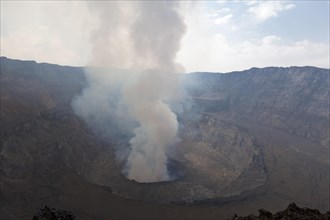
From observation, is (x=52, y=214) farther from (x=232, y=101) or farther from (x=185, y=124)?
(x=232, y=101)

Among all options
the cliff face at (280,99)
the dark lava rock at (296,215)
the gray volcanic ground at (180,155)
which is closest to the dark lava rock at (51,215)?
the dark lava rock at (296,215)

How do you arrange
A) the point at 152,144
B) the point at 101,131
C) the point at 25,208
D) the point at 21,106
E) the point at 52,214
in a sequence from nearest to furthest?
the point at 52,214, the point at 25,208, the point at 152,144, the point at 21,106, the point at 101,131

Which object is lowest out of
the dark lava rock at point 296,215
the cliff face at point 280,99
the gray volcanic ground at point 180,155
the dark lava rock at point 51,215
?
the dark lava rock at point 51,215

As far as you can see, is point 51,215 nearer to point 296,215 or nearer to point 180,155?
point 296,215

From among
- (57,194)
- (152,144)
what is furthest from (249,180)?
(57,194)

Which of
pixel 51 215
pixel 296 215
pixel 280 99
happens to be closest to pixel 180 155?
pixel 280 99

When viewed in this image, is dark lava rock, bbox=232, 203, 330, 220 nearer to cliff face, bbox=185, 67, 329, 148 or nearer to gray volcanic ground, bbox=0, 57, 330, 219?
Answer: gray volcanic ground, bbox=0, 57, 330, 219

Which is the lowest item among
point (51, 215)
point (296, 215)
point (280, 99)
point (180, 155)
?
point (51, 215)

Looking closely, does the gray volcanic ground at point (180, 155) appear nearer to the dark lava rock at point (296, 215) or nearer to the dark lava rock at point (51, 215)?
the dark lava rock at point (51, 215)
